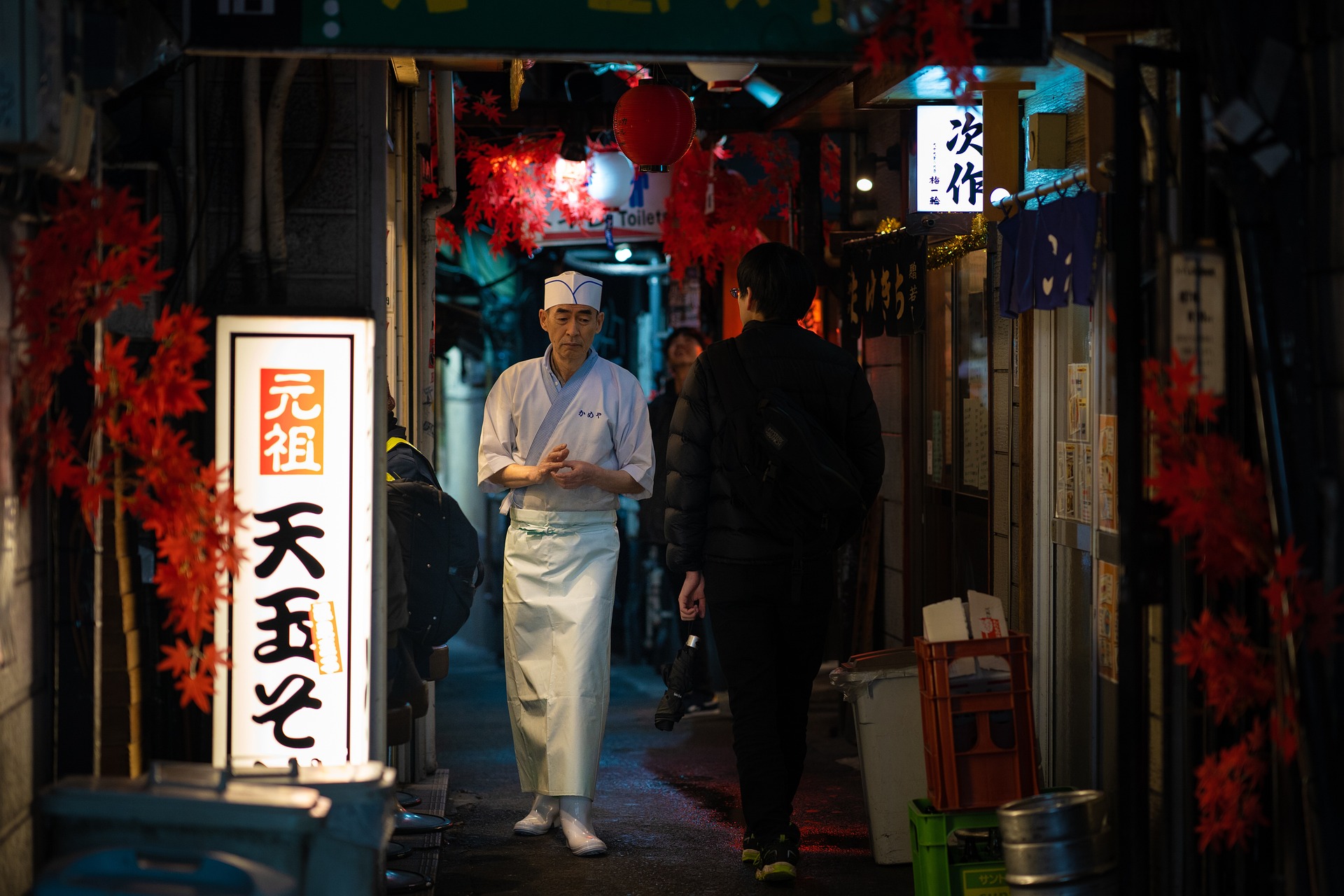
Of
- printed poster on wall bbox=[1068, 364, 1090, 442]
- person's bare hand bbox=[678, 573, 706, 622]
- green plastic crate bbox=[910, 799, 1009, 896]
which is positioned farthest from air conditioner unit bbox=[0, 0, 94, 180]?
printed poster on wall bbox=[1068, 364, 1090, 442]

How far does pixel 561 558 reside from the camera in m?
6.68

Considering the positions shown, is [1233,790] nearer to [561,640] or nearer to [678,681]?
[678,681]

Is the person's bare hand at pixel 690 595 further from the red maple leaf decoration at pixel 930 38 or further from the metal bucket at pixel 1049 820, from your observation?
the red maple leaf decoration at pixel 930 38

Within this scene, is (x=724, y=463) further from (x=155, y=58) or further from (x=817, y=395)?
(x=155, y=58)

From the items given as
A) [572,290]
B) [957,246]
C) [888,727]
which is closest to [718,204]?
[957,246]

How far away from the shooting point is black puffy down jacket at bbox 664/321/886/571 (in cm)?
609

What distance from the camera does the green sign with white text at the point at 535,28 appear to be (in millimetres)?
4141

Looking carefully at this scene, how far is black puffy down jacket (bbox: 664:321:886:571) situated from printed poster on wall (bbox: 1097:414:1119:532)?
0.98 meters

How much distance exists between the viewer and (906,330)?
819cm

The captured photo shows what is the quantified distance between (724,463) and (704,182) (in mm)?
5773

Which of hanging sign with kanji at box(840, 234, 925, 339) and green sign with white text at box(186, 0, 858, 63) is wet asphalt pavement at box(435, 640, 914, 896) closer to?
hanging sign with kanji at box(840, 234, 925, 339)

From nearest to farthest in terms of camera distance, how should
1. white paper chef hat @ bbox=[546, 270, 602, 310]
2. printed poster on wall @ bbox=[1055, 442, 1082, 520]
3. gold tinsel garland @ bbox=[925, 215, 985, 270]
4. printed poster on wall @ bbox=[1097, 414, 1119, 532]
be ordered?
printed poster on wall @ bbox=[1097, 414, 1119, 532]
printed poster on wall @ bbox=[1055, 442, 1082, 520]
white paper chef hat @ bbox=[546, 270, 602, 310]
gold tinsel garland @ bbox=[925, 215, 985, 270]

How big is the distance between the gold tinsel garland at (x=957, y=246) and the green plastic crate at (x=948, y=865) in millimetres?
3453

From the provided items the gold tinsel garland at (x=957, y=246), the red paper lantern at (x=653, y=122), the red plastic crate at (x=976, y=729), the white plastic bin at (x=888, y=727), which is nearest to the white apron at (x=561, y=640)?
the white plastic bin at (x=888, y=727)
